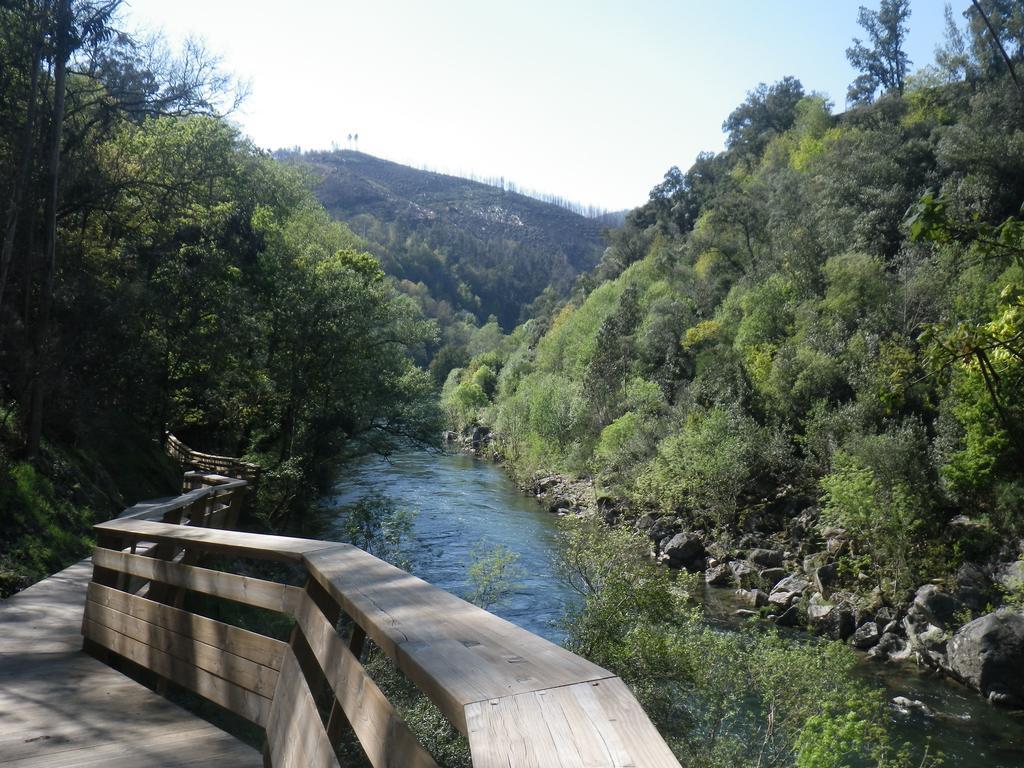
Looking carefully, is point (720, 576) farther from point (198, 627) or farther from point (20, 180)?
point (198, 627)

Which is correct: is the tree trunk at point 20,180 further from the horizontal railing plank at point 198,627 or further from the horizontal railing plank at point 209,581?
the horizontal railing plank at point 198,627

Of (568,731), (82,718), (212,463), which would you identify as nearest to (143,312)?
(212,463)

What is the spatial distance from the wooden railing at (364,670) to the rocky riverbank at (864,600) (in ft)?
55.6

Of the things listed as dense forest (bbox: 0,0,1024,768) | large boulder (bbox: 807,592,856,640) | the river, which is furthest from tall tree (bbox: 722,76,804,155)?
large boulder (bbox: 807,592,856,640)

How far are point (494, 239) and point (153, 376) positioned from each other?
604 ft

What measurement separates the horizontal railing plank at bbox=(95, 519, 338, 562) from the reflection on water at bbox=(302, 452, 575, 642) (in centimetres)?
1253

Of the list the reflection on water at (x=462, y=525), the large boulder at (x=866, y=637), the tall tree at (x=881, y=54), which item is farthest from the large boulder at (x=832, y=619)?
the tall tree at (x=881, y=54)

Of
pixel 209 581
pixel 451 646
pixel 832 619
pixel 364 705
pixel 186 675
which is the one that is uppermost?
pixel 451 646

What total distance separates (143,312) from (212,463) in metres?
3.83

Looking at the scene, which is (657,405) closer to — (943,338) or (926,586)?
(926,586)

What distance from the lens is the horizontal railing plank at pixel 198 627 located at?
3281 mm

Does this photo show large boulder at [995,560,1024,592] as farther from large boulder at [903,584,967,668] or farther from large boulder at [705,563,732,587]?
large boulder at [705,563,732,587]

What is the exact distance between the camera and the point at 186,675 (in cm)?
405

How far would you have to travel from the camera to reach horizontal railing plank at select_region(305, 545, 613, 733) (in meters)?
1.48
